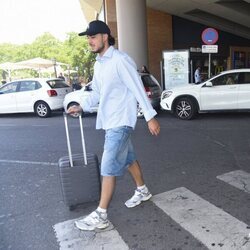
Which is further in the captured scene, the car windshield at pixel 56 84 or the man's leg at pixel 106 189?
the car windshield at pixel 56 84

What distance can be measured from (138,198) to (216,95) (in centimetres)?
740

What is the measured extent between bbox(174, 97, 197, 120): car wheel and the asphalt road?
0.98m

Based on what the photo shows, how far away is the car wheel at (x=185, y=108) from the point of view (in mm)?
11133

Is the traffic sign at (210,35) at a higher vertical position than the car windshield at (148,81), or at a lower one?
higher

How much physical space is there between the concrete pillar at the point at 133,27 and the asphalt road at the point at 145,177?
7.57 m

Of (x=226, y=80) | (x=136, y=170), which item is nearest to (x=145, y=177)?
(x=136, y=170)

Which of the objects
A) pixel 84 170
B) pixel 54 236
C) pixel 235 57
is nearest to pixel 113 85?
pixel 84 170

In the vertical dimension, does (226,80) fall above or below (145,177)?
above

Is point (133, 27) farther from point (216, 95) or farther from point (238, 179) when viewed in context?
point (238, 179)

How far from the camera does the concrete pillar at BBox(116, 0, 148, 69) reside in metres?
16.7

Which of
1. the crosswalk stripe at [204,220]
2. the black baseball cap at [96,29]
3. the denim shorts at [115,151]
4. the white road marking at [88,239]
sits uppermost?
the black baseball cap at [96,29]

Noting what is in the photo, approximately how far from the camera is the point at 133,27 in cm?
1680

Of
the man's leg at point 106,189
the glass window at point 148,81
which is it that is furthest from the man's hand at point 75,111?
the glass window at point 148,81

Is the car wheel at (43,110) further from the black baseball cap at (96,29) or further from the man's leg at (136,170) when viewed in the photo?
the black baseball cap at (96,29)
